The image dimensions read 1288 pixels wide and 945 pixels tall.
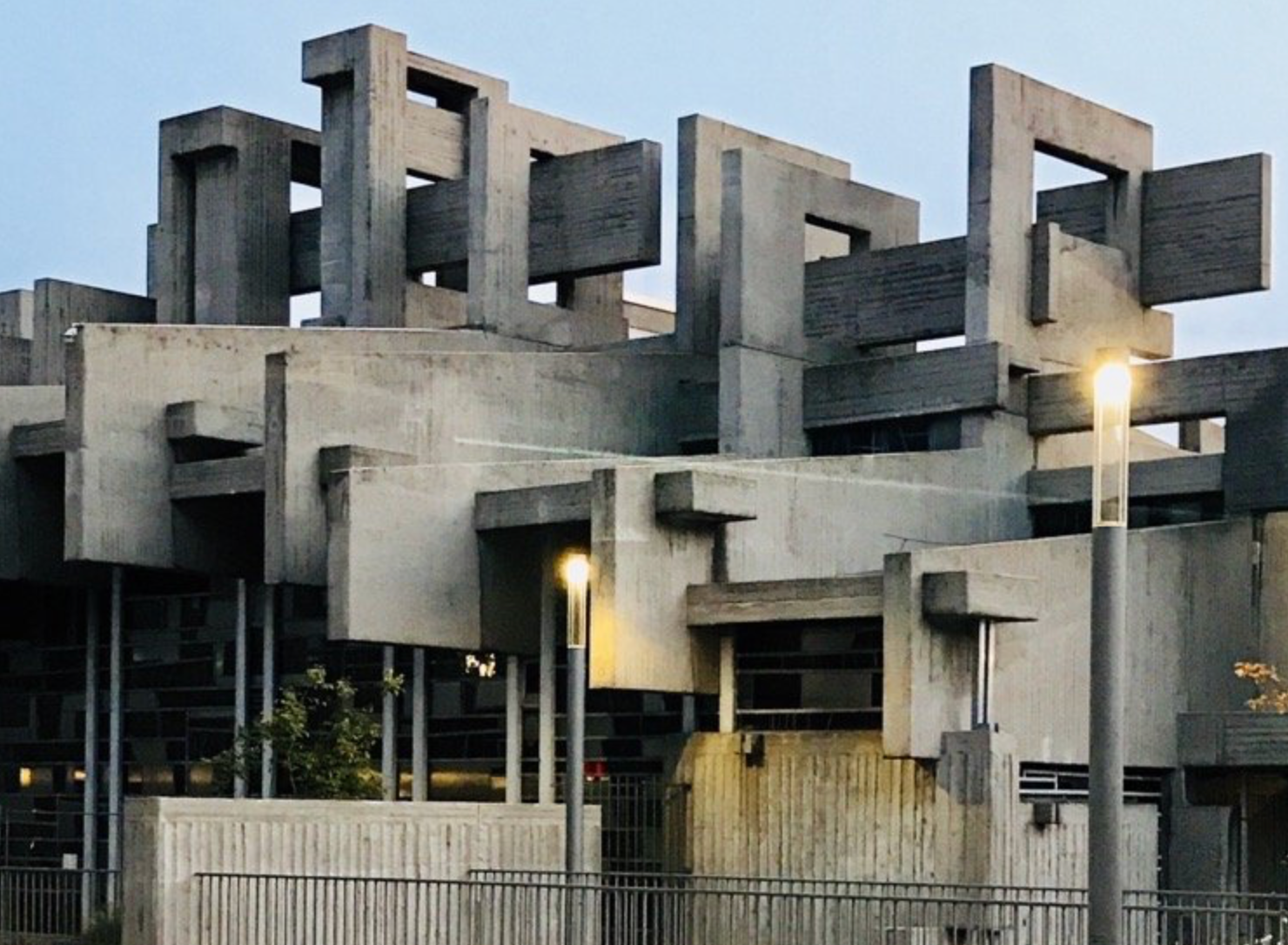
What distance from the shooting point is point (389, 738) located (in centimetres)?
3612

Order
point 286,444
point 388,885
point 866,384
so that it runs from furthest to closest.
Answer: point 866,384 → point 286,444 → point 388,885

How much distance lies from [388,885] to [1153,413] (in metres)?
15.3

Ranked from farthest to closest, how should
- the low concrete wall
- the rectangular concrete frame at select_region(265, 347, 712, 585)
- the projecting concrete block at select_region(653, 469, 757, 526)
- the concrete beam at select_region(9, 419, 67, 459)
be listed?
1. the concrete beam at select_region(9, 419, 67, 459)
2. the rectangular concrete frame at select_region(265, 347, 712, 585)
3. the projecting concrete block at select_region(653, 469, 757, 526)
4. the low concrete wall

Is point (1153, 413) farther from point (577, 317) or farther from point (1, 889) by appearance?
point (1, 889)

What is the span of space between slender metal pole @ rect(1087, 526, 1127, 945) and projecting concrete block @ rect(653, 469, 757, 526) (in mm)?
15061

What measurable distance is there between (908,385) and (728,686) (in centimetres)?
859

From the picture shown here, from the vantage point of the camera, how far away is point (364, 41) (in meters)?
44.5

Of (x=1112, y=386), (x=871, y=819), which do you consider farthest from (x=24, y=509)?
(x=1112, y=386)

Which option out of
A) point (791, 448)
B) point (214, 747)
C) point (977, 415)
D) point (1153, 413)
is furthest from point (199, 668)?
point (1153, 413)

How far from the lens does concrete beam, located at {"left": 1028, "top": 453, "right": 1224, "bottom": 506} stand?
35938 mm

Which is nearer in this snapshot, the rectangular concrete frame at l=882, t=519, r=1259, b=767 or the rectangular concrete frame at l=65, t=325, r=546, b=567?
the rectangular concrete frame at l=882, t=519, r=1259, b=767

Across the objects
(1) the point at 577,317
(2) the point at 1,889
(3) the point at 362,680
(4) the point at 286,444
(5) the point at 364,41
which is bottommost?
(2) the point at 1,889

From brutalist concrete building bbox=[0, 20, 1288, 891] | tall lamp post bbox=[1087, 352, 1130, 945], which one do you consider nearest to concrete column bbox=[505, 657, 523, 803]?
brutalist concrete building bbox=[0, 20, 1288, 891]

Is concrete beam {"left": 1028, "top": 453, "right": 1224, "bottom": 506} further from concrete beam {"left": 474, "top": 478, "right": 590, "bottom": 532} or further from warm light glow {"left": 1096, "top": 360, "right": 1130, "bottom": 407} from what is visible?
warm light glow {"left": 1096, "top": 360, "right": 1130, "bottom": 407}
